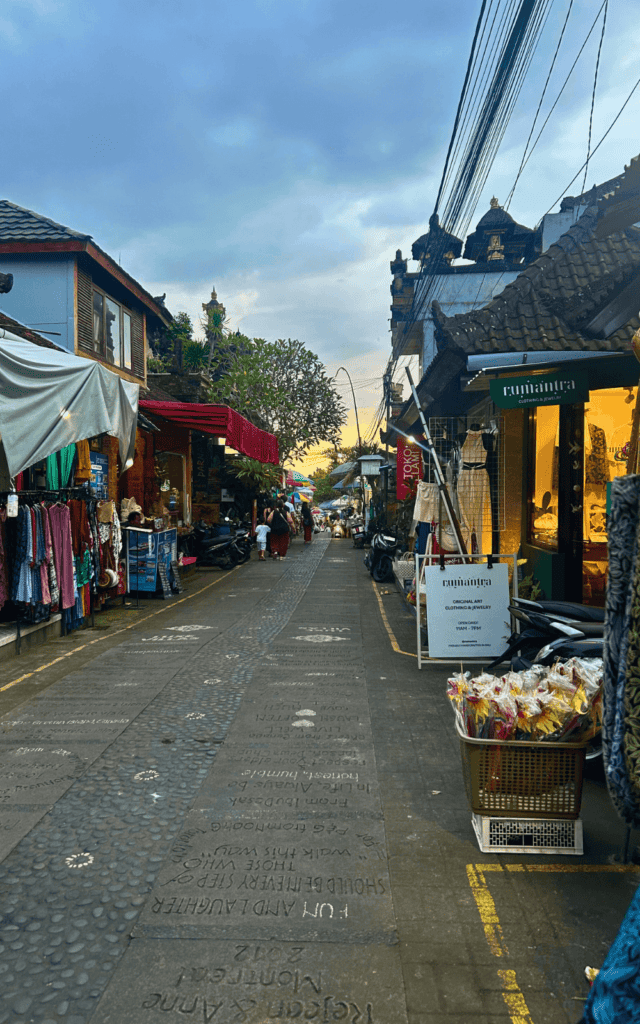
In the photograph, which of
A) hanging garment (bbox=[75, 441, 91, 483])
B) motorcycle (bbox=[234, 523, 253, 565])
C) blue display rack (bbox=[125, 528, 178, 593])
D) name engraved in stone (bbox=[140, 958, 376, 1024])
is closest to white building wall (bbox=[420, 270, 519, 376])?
motorcycle (bbox=[234, 523, 253, 565])

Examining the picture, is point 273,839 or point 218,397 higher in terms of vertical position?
point 218,397

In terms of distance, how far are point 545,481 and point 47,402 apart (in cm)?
624

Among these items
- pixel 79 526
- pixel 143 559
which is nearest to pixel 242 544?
pixel 143 559

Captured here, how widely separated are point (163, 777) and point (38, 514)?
486cm

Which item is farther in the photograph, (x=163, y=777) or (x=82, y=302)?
(x=82, y=302)

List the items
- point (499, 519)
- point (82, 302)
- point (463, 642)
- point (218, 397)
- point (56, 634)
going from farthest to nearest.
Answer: point (218, 397)
point (82, 302)
point (499, 519)
point (56, 634)
point (463, 642)

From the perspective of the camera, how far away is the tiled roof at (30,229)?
13445 mm

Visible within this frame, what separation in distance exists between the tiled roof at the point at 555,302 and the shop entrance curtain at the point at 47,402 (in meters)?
4.39

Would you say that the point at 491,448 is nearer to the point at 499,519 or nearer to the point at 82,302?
the point at 499,519

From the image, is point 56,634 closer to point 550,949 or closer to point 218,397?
point 550,949

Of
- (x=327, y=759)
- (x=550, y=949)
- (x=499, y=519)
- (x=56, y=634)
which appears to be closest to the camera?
(x=550, y=949)

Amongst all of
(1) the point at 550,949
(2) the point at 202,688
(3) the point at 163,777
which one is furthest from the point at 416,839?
(2) the point at 202,688

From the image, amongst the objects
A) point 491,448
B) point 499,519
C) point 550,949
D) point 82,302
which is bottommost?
point 550,949

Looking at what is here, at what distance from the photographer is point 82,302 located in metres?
14.1
